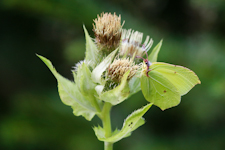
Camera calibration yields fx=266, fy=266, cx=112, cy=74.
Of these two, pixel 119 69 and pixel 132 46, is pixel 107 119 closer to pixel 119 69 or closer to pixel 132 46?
pixel 119 69

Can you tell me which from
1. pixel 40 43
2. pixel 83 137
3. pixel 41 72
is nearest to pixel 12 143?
pixel 83 137

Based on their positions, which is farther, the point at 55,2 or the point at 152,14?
the point at 152,14

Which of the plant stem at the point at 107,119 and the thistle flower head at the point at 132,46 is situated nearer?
the plant stem at the point at 107,119

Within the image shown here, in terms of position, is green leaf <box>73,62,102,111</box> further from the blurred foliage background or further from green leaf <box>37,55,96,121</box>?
the blurred foliage background

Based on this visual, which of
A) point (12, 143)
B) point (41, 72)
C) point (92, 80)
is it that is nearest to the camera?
point (92, 80)

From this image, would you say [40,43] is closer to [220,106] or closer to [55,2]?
[55,2]

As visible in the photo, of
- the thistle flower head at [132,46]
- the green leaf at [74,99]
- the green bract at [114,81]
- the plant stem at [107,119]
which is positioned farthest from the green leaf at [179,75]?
the green leaf at [74,99]

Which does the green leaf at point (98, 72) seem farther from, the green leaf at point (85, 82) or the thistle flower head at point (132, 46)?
the thistle flower head at point (132, 46)
